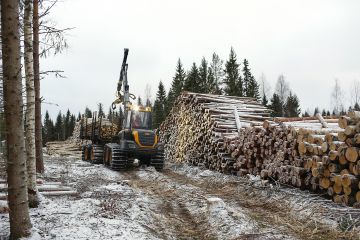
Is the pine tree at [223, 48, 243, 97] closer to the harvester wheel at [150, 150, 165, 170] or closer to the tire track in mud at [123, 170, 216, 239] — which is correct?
the harvester wheel at [150, 150, 165, 170]

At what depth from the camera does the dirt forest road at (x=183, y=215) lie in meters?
6.16

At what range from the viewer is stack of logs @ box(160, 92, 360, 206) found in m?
8.06

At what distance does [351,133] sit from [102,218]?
206 inches

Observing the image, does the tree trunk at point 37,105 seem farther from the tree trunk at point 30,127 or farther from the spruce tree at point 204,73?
the spruce tree at point 204,73

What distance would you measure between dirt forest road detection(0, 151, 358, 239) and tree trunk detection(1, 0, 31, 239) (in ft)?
2.00

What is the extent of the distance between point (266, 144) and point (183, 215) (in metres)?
4.56

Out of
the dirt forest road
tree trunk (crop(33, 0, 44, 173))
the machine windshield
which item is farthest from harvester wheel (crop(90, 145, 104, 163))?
the dirt forest road

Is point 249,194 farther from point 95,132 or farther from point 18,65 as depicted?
point 95,132

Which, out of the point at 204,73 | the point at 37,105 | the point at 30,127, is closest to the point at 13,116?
the point at 30,127

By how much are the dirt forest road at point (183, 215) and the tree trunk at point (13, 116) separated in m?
0.61

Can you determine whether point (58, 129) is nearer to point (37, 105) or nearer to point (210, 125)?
point (210, 125)

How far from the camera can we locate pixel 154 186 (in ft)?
37.6

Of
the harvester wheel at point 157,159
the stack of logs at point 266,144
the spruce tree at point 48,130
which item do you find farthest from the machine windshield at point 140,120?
the spruce tree at point 48,130

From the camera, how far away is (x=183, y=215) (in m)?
8.03
